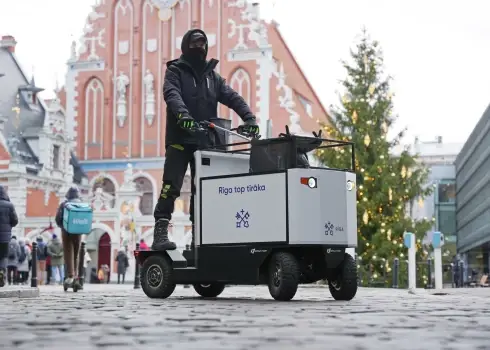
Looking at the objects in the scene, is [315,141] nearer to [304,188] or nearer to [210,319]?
[304,188]

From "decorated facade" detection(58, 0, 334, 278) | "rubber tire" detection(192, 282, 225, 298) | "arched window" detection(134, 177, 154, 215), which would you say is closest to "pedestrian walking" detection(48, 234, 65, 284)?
"rubber tire" detection(192, 282, 225, 298)

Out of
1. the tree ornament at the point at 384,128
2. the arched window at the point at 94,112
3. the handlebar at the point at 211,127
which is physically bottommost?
the handlebar at the point at 211,127

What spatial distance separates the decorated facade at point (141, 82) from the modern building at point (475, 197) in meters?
13.4

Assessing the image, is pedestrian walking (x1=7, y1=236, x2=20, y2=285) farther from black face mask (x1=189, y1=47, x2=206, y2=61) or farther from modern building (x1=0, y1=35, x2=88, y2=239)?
modern building (x1=0, y1=35, x2=88, y2=239)

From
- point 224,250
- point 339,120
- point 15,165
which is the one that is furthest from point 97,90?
point 224,250

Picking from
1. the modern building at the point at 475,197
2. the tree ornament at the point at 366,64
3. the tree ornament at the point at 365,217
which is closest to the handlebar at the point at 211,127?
the tree ornament at the point at 365,217

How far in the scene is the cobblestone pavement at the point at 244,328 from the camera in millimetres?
3984

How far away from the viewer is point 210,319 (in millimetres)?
5383

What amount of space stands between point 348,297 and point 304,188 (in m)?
1.17

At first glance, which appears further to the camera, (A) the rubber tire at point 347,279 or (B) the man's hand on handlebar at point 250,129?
(B) the man's hand on handlebar at point 250,129

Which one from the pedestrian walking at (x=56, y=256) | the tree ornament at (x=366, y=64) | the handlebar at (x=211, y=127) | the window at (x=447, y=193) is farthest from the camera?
the window at (x=447, y=193)

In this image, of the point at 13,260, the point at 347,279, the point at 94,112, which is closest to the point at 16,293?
the point at 347,279

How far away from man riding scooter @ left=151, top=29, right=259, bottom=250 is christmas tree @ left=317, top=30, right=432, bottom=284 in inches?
722

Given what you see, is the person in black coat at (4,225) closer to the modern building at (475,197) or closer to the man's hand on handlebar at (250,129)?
the man's hand on handlebar at (250,129)
